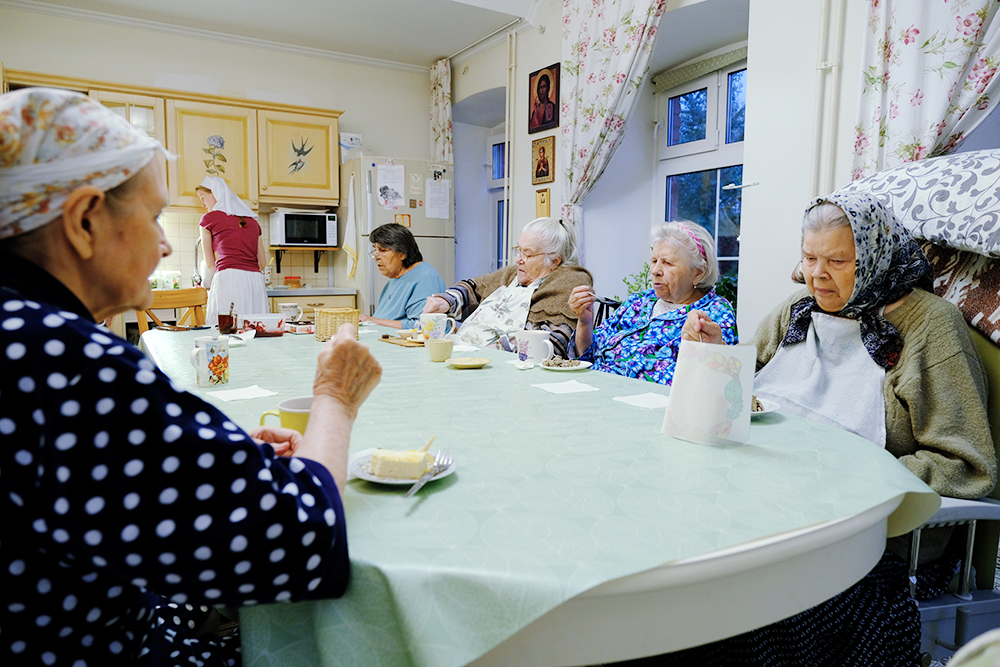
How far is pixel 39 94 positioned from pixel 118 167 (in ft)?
0.27

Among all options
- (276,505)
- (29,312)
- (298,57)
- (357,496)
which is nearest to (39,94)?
(29,312)

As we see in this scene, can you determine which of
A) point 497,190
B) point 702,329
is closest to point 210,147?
point 497,190

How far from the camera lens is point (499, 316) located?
280 cm

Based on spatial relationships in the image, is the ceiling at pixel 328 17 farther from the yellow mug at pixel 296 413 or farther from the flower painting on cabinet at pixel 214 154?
the yellow mug at pixel 296 413

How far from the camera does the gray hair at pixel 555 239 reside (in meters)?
2.77

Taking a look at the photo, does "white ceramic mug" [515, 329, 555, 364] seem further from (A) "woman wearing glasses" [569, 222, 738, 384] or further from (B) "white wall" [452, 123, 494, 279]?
(B) "white wall" [452, 123, 494, 279]

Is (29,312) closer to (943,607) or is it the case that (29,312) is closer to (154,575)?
(154,575)

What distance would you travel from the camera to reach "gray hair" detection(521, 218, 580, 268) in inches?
109

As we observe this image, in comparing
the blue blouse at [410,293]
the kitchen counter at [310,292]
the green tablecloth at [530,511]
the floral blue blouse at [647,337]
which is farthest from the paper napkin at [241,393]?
the kitchen counter at [310,292]

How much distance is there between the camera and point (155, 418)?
513 millimetres

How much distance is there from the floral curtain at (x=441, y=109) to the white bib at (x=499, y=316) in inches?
117

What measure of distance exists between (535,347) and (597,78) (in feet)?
8.61

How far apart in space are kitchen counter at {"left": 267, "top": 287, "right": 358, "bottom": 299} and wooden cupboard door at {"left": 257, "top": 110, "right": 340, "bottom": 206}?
71 centimetres

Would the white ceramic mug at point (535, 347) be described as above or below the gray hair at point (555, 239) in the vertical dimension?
A: below
